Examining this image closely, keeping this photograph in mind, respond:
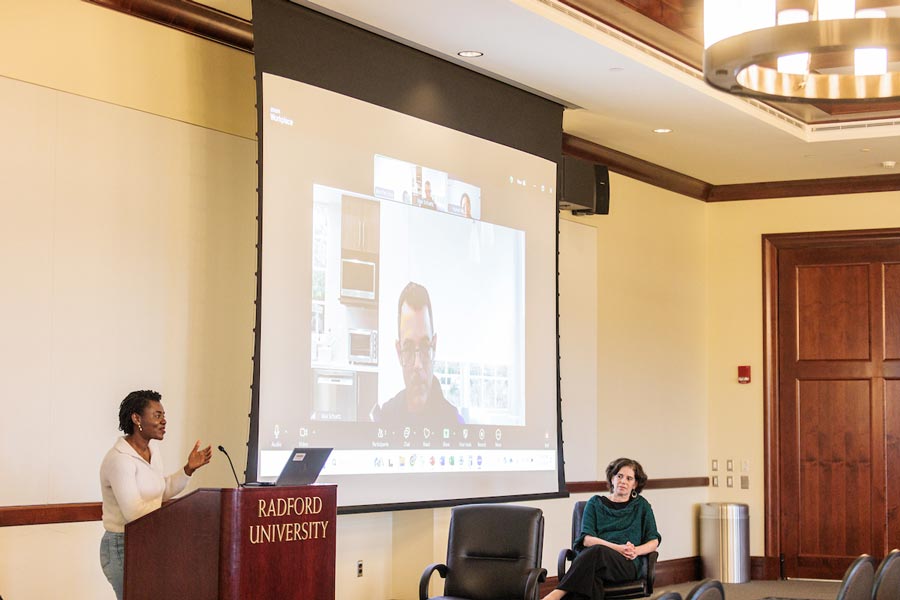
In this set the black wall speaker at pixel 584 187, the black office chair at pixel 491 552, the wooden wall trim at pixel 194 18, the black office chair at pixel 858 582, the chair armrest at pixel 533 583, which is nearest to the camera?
the black office chair at pixel 858 582

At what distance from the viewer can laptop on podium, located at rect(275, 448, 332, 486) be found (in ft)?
14.5

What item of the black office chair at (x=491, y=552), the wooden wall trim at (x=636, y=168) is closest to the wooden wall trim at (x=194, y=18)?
the black office chair at (x=491, y=552)

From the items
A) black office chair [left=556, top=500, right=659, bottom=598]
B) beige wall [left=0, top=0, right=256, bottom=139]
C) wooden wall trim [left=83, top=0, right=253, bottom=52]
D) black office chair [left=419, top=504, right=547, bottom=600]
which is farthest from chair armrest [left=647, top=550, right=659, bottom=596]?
wooden wall trim [left=83, top=0, right=253, bottom=52]

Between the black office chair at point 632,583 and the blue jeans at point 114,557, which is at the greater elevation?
the blue jeans at point 114,557

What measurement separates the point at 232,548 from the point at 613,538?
10.5ft

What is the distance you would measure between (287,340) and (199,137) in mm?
1112

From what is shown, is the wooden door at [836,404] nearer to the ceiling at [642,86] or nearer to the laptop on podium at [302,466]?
the ceiling at [642,86]

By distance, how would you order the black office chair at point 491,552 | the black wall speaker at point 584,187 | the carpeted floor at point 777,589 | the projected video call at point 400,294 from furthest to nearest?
the carpeted floor at point 777,589 < the black wall speaker at point 584,187 < the black office chair at point 491,552 < the projected video call at point 400,294

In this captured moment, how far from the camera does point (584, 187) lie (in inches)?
326

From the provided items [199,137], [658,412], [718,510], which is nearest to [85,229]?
[199,137]

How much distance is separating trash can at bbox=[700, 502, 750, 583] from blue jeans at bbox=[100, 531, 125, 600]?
6.25 metres

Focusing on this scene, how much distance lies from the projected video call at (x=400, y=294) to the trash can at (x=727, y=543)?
9.56ft

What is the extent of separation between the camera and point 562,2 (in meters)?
6.21

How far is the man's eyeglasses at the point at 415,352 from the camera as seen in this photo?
6.39 metres
